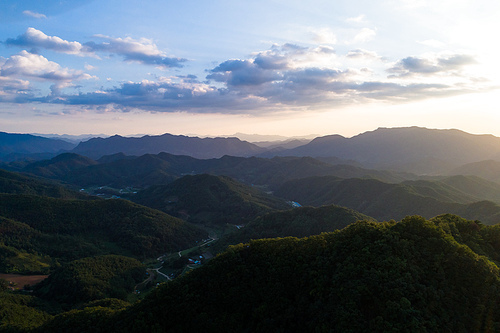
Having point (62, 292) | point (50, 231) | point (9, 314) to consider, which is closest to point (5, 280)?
point (62, 292)

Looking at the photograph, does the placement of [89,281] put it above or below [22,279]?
above

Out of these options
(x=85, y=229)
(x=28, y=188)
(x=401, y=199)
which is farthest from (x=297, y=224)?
(x=28, y=188)

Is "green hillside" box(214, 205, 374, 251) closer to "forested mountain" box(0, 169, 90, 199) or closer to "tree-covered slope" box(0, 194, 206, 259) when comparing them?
"tree-covered slope" box(0, 194, 206, 259)

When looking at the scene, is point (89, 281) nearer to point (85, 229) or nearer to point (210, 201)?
point (85, 229)

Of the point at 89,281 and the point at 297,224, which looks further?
the point at 297,224

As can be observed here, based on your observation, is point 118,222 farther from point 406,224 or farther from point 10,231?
point 406,224

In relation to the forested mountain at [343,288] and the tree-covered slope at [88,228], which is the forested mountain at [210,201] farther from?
the forested mountain at [343,288]
